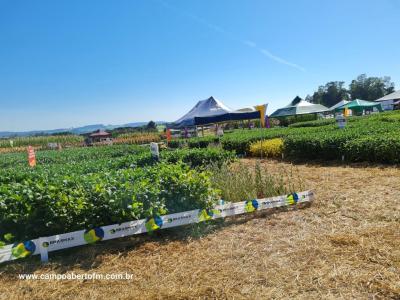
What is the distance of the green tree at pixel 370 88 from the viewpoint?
2936 inches

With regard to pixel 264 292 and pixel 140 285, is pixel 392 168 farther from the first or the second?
pixel 140 285

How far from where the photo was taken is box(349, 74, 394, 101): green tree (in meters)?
74.6

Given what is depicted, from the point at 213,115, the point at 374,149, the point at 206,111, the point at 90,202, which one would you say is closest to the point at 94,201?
the point at 90,202

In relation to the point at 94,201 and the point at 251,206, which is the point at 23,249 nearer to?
the point at 94,201

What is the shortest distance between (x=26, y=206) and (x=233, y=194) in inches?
135

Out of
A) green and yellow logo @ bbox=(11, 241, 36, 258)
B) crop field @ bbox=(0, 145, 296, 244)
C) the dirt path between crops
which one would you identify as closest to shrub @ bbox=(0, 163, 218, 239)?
crop field @ bbox=(0, 145, 296, 244)

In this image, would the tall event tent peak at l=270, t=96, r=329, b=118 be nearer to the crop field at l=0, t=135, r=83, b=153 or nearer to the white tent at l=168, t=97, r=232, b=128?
the white tent at l=168, t=97, r=232, b=128

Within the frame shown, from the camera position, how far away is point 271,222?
4711mm

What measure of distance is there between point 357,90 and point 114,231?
8598cm

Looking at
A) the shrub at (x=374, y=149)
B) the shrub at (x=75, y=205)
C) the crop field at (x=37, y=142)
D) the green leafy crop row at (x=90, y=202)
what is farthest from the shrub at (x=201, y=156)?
the crop field at (x=37, y=142)

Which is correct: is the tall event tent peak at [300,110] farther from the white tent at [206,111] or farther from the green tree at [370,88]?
the green tree at [370,88]

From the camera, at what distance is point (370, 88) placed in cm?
7544

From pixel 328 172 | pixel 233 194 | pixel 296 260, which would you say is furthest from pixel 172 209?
pixel 328 172

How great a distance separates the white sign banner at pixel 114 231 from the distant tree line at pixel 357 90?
272 ft
